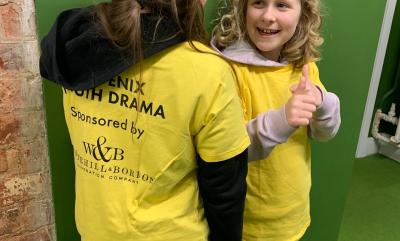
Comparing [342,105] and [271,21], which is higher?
[271,21]

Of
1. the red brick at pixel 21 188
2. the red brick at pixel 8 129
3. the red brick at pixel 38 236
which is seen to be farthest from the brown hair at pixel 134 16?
the red brick at pixel 38 236

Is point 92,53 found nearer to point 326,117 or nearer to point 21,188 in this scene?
point 21,188

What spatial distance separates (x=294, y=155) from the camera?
109 centimetres

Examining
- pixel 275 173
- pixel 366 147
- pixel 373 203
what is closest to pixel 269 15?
pixel 275 173

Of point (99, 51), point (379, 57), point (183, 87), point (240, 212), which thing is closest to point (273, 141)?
point (240, 212)

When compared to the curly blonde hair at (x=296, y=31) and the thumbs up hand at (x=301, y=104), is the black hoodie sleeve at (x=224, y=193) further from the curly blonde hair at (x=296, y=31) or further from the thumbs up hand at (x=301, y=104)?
the curly blonde hair at (x=296, y=31)

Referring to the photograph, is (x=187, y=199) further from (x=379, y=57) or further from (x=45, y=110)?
(x=379, y=57)

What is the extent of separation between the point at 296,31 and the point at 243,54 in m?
0.16

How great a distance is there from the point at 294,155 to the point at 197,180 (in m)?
0.34

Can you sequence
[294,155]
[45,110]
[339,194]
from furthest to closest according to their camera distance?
[339,194]
[294,155]
[45,110]

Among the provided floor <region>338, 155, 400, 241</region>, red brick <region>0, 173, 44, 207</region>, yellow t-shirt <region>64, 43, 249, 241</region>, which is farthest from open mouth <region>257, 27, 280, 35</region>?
floor <region>338, 155, 400, 241</region>

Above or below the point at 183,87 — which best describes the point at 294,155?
below

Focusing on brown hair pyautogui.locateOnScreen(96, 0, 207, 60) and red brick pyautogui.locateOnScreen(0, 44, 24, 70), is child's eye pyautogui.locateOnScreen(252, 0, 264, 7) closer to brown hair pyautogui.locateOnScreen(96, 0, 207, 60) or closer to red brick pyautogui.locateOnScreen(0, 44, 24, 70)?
brown hair pyautogui.locateOnScreen(96, 0, 207, 60)

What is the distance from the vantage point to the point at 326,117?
101 centimetres
